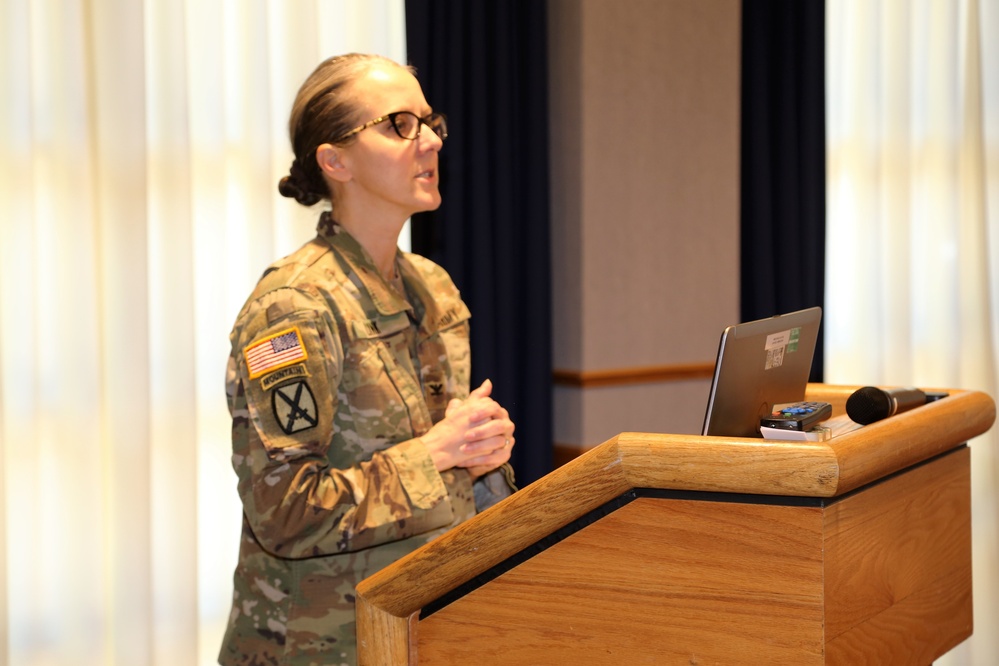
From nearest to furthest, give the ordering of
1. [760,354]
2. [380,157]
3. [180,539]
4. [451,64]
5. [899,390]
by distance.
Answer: [760,354], [899,390], [380,157], [180,539], [451,64]

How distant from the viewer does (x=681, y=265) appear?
12.4 feet

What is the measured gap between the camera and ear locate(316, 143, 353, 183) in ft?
6.25

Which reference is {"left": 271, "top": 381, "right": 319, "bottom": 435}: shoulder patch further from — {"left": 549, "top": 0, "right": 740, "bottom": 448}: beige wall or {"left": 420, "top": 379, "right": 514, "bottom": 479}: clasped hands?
{"left": 549, "top": 0, "right": 740, "bottom": 448}: beige wall

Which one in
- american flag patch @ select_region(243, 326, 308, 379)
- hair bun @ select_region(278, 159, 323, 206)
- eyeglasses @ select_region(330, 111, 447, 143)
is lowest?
american flag patch @ select_region(243, 326, 308, 379)

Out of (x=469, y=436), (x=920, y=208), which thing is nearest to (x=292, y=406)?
(x=469, y=436)

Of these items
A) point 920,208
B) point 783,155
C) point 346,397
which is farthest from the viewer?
point 920,208

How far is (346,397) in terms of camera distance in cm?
178

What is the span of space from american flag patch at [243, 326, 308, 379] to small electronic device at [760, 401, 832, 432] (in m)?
0.75

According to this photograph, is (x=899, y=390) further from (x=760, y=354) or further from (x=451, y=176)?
(x=451, y=176)

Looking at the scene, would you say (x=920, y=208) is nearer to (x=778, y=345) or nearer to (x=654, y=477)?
(x=778, y=345)

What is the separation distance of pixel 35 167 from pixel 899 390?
87.3 inches

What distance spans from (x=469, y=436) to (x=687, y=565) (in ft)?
2.20

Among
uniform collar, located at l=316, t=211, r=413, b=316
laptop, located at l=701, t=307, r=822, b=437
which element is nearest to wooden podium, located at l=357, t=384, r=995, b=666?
laptop, located at l=701, t=307, r=822, b=437

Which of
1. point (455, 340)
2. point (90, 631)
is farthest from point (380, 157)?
point (90, 631)
